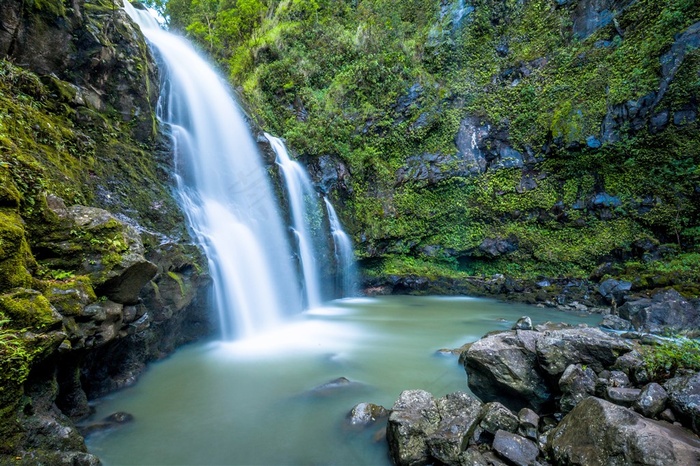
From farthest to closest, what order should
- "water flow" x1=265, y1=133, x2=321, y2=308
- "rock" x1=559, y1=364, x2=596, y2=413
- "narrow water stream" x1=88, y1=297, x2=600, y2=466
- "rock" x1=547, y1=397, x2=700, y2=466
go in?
"water flow" x1=265, y1=133, x2=321, y2=308
"narrow water stream" x1=88, y1=297, x2=600, y2=466
"rock" x1=559, y1=364, x2=596, y2=413
"rock" x1=547, y1=397, x2=700, y2=466

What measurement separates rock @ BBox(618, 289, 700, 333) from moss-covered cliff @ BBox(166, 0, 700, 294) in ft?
5.51

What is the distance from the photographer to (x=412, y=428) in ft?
10.6

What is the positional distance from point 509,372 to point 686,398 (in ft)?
5.10

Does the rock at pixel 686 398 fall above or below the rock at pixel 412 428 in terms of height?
above

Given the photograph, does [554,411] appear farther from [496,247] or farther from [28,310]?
[496,247]

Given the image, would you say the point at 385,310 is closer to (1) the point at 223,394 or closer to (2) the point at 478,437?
(1) the point at 223,394

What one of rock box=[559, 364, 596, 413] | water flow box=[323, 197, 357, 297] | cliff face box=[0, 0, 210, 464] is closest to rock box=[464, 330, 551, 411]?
rock box=[559, 364, 596, 413]

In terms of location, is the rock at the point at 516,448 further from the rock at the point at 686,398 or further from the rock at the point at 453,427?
the rock at the point at 686,398

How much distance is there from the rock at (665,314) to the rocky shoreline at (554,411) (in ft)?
12.8

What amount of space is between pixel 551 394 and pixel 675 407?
1.21m

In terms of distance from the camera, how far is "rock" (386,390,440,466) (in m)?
3.10

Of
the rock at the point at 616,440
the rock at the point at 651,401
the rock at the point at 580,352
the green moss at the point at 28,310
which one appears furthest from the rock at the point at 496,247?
the green moss at the point at 28,310

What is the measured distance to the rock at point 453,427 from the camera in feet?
9.59

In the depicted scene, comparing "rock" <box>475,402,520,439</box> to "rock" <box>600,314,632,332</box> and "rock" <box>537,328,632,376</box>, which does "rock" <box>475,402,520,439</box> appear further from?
"rock" <box>600,314,632,332</box>
